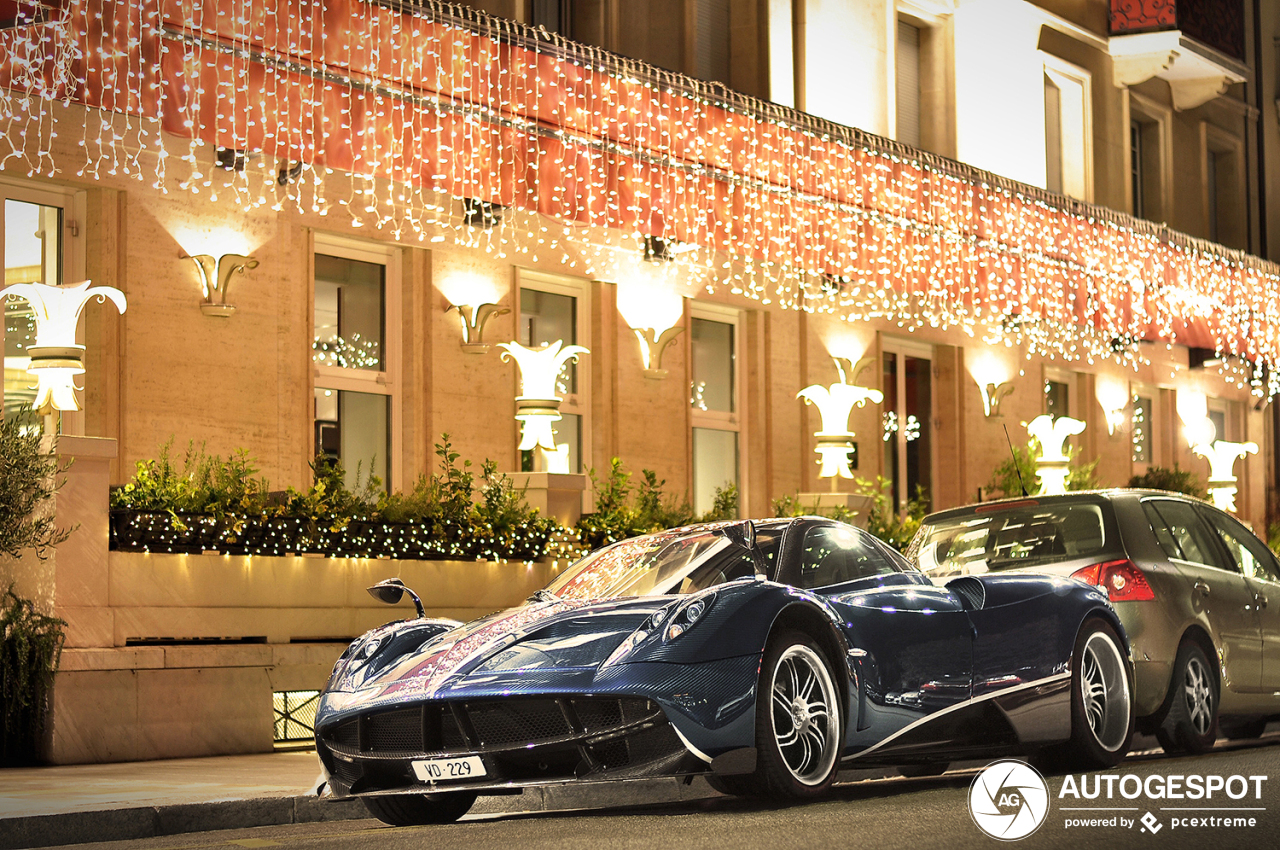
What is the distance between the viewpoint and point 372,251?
1644 centimetres

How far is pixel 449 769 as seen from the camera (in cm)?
671

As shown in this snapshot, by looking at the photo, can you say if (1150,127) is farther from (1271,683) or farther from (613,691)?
(613,691)

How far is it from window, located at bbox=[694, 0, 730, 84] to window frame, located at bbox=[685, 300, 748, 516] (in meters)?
3.15

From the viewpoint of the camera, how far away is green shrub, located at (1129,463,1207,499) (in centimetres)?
2491

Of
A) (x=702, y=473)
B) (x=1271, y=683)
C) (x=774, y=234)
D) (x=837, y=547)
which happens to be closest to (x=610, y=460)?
(x=702, y=473)

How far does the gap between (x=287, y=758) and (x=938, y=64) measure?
16.5 m

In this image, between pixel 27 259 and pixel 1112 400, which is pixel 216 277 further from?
pixel 1112 400

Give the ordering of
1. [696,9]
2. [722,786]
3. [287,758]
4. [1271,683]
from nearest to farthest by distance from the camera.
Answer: [722,786] → [1271,683] → [287,758] → [696,9]

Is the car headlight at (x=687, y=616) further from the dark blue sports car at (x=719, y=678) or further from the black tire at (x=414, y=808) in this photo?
the black tire at (x=414, y=808)

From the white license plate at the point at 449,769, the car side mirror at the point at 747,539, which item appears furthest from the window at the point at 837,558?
the white license plate at the point at 449,769

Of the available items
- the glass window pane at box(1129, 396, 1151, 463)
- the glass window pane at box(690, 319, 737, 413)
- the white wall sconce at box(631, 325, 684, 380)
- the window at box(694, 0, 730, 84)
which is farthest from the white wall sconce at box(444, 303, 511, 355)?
the glass window pane at box(1129, 396, 1151, 463)

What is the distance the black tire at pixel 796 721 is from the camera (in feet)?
22.4

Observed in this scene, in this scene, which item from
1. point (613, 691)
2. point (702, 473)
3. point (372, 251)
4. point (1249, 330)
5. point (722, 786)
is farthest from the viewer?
point (1249, 330)

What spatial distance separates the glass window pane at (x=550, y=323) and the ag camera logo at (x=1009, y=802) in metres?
10.2
